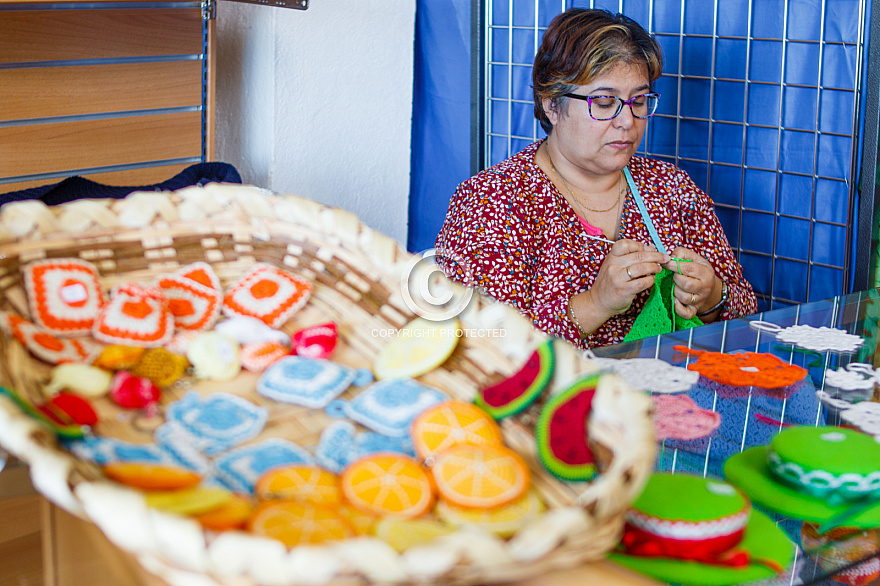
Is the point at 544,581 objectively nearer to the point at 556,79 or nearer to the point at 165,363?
the point at 165,363

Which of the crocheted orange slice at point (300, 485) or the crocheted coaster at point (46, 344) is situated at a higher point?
the crocheted coaster at point (46, 344)

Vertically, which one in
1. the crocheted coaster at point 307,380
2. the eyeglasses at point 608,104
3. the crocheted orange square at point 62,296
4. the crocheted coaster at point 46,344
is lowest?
the crocheted coaster at point 307,380

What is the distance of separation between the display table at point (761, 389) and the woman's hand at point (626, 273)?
0.77 feet

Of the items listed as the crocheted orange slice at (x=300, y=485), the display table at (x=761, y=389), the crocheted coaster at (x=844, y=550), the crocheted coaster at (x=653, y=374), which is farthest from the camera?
the crocheted coaster at (x=653, y=374)

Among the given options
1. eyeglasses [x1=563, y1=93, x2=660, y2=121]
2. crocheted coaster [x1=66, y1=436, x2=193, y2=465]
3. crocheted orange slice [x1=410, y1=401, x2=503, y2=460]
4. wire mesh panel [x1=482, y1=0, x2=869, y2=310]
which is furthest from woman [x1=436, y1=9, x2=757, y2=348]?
crocheted coaster [x1=66, y1=436, x2=193, y2=465]

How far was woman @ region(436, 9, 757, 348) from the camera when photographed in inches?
60.7

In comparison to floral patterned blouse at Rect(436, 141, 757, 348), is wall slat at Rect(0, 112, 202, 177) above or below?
above

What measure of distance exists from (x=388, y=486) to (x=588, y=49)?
49.5 inches

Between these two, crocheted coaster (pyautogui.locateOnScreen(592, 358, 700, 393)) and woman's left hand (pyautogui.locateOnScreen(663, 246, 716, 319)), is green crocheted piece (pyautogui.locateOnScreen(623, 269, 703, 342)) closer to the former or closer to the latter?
woman's left hand (pyautogui.locateOnScreen(663, 246, 716, 319))

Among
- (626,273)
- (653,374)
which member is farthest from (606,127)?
(653,374)

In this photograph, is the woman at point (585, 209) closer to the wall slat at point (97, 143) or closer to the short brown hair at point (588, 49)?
the short brown hair at point (588, 49)

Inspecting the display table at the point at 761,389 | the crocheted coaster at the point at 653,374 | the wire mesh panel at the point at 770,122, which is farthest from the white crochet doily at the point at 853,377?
the wire mesh panel at the point at 770,122

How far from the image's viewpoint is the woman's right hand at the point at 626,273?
138cm

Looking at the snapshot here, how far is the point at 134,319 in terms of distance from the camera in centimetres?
62
